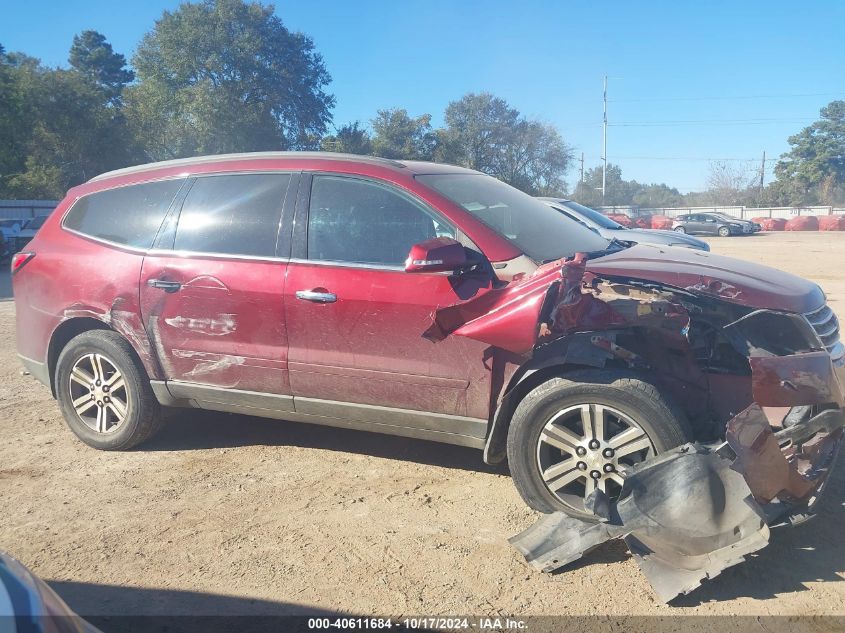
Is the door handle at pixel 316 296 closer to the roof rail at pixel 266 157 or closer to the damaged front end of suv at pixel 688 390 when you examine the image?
the damaged front end of suv at pixel 688 390

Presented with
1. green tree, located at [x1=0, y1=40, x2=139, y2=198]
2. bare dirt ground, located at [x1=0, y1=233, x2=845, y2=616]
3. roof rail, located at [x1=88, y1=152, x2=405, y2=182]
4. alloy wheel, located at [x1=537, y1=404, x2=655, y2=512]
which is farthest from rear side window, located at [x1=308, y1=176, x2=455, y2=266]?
green tree, located at [x1=0, y1=40, x2=139, y2=198]

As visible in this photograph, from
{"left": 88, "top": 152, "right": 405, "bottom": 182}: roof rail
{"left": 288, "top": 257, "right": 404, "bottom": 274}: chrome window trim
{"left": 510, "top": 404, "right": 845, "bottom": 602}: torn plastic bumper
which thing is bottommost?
{"left": 510, "top": 404, "right": 845, "bottom": 602}: torn plastic bumper

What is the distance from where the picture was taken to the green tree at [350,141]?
1594 inches

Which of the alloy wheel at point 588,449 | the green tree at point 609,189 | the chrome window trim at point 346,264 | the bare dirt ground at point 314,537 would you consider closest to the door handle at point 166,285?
the chrome window trim at point 346,264

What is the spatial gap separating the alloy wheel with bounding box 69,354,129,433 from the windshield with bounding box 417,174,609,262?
2479mm

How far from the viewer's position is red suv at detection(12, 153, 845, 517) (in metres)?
3.37

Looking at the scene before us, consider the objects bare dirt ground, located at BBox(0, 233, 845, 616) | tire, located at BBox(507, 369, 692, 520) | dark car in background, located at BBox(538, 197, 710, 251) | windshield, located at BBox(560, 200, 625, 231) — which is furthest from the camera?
→ windshield, located at BBox(560, 200, 625, 231)

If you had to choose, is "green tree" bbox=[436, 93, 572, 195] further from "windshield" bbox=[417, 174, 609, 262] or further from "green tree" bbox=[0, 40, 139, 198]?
"windshield" bbox=[417, 174, 609, 262]

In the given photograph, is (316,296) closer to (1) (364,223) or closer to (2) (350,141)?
(1) (364,223)

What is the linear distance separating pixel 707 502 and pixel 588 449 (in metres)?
0.58

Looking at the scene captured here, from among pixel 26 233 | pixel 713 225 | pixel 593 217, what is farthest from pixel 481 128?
pixel 593 217

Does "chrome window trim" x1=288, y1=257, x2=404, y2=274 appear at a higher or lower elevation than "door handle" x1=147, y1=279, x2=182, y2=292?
higher

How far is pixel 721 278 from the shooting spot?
11.6 feet

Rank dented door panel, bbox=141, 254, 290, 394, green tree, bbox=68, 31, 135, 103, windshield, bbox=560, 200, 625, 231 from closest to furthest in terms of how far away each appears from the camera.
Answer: dented door panel, bbox=141, 254, 290, 394 < windshield, bbox=560, 200, 625, 231 < green tree, bbox=68, 31, 135, 103
